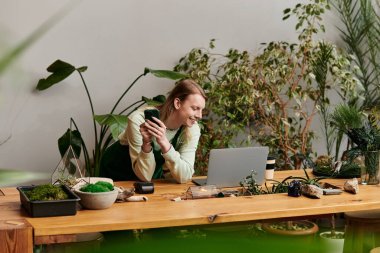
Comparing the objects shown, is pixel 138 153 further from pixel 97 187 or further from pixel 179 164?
pixel 97 187

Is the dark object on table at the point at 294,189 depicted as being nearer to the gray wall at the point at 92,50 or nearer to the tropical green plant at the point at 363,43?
the gray wall at the point at 92,50

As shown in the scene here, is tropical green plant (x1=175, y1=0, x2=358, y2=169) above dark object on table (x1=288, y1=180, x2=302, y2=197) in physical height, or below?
above

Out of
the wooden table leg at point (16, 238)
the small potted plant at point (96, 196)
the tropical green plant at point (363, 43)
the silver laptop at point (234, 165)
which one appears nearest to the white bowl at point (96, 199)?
the small potted plant at point (96, 196)

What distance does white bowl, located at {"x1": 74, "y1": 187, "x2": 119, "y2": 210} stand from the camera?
2.12 m

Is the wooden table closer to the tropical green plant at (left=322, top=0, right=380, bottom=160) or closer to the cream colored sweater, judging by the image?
the cream colored sweater

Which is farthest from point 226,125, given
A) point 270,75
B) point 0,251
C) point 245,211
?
point 0,251

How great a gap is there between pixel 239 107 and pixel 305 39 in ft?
2.84

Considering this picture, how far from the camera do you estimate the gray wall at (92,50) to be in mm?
4406

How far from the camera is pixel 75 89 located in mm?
4543

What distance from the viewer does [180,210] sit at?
2.18 m

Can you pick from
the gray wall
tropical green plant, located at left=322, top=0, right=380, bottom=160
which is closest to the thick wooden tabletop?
the gray wall

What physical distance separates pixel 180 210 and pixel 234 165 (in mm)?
513

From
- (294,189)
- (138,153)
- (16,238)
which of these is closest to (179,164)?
(138,153)

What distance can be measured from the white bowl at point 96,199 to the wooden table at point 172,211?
29 millimetres
